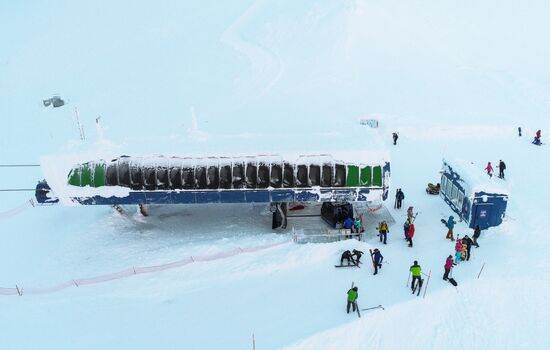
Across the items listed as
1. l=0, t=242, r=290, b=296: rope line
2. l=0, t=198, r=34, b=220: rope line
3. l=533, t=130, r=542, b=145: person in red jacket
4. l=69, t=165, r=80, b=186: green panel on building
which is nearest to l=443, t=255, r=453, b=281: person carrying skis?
l=0, t=242, r=290, b=296: rope line

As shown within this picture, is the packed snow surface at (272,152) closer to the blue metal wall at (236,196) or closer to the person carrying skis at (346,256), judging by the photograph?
the person carrying skis at (346,256)

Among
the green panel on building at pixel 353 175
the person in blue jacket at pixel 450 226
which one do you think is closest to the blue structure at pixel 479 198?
Answer: the person in blue jacket at pixel 450 226

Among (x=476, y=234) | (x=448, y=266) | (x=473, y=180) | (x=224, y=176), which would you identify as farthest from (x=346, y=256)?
(x=473, y=180)

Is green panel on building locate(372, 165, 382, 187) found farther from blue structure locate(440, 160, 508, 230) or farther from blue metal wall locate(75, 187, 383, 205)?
blue structure locate(440, 160, 508, 230)

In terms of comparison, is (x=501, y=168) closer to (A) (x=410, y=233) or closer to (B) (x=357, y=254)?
(A) (x=410, y=233)

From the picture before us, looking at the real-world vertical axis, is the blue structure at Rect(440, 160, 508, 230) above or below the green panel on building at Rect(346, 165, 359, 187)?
below

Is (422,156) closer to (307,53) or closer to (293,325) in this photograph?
(293,325)
